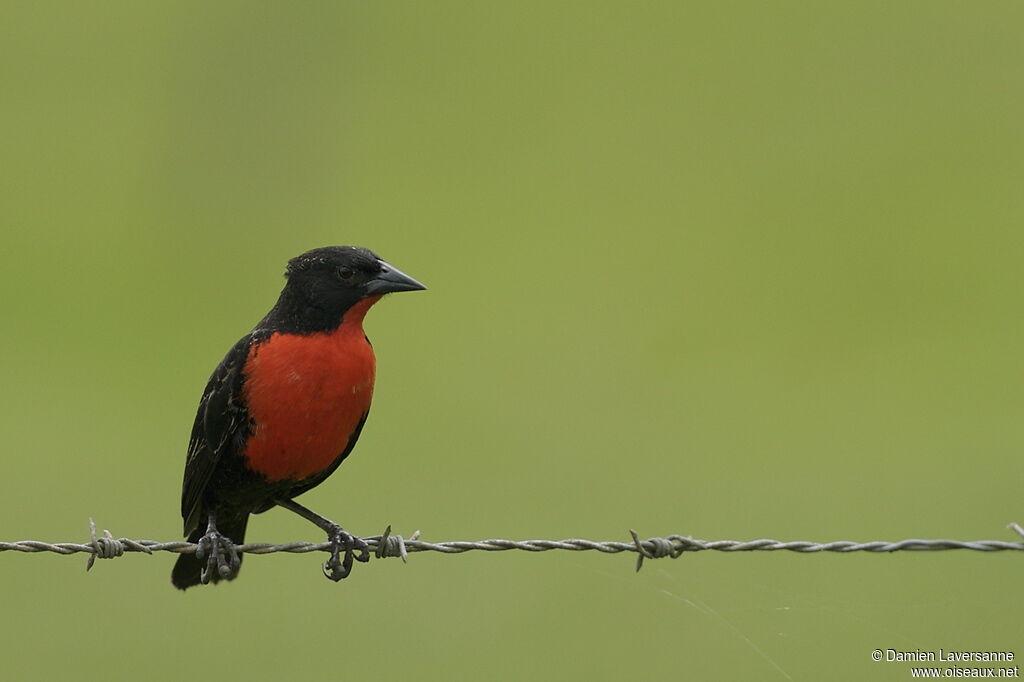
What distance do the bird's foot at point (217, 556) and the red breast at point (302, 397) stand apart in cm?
37

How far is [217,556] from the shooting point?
577cm

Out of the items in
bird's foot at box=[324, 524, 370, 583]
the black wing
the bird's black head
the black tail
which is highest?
the bird's black head

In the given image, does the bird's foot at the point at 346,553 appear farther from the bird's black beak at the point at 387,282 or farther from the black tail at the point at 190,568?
the bird's black beak at the point at 387,282

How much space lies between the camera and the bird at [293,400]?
18.1 ft

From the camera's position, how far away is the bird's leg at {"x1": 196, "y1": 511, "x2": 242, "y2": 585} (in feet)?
18.9

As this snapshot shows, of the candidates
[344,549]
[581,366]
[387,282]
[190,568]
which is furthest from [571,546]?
[581,366]

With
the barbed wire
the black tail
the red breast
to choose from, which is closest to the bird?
the red breast

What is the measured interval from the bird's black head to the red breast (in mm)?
69

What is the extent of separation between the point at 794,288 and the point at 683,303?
4.29 feet

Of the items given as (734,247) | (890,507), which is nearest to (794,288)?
(734,247)

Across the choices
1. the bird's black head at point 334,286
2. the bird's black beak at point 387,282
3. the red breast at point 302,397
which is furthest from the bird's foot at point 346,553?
the bird's black beak at point 387,282

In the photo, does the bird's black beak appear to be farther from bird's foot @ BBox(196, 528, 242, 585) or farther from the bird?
bird's foot @ BBox(196, 528, 242, 585)

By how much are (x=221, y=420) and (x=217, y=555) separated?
0.57m

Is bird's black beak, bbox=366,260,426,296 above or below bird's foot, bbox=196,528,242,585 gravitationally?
above
